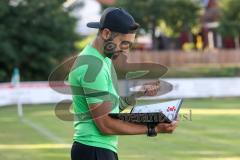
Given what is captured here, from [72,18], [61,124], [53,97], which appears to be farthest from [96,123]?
[72,18]

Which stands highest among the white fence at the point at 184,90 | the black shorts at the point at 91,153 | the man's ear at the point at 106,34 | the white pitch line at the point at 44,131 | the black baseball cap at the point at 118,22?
the black baseball cap at the point at 118,22

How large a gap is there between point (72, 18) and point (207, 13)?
29.8 m

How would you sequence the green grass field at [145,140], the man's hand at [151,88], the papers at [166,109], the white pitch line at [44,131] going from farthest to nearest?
the white pitch line at [44,131]
the green grass field at [145,140]
the man's hand at [151,88]
the papers at [166,109]

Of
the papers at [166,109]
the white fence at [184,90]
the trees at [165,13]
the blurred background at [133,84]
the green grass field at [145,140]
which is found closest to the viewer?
the papers at [166,109]

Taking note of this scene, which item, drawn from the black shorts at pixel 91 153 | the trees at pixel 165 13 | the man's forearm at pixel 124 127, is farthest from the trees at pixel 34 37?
the man's forearm at pixel 124 127

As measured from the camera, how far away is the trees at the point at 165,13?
51.0 metres

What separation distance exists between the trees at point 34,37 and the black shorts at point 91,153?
105 feet

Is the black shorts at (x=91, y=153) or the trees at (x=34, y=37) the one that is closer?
the black shorts at (x=91, y=153)

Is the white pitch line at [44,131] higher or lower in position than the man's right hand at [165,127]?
lower

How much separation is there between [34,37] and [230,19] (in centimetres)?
2023

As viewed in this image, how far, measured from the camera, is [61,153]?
1292 cm

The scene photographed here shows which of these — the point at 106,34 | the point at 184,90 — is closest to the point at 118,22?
the point at 106,34

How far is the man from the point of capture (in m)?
4.26

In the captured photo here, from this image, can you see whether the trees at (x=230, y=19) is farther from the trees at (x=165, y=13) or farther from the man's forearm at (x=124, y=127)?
the man's forearm at (x=124, y=127)
